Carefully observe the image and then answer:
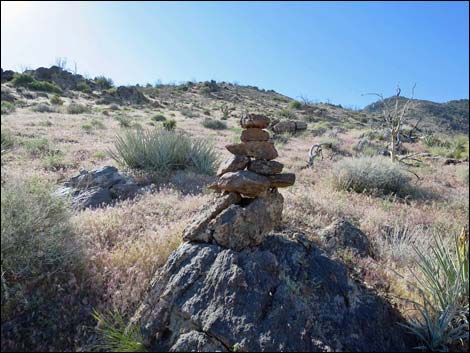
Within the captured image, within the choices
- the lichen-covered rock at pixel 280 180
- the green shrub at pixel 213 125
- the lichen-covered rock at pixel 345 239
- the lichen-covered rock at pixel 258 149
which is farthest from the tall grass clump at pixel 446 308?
the green shrub at pixel 213 125

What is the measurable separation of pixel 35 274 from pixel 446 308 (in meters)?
3.63

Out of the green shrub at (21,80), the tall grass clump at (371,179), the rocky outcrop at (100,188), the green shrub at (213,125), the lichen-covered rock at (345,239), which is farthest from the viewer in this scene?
the green shrub at (21,80)

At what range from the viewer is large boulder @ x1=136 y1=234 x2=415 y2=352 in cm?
257

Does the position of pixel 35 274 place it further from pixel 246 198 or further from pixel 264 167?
pixel 264 167

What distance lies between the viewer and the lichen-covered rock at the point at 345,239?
4332mm

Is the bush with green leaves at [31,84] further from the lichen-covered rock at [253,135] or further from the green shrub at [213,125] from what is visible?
the lichen-covered rock at [253,135]

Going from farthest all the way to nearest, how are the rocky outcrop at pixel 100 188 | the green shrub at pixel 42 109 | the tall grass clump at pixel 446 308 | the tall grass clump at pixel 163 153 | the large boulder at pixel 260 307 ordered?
the green shrub at pixel 42 109 → the tall grass clump at pixel 163 153 → the rocky outcrop at pixel 100 188 → the tall grass clump at pixel 446 308 → the large boulder at pixel 260 307

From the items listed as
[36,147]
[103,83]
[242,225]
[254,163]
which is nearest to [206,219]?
[242,225]

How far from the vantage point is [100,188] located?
632 centimetres

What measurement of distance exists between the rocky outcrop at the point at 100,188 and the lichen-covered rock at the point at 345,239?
3567 millimetres

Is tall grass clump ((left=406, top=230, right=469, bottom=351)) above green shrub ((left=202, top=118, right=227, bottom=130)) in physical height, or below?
below

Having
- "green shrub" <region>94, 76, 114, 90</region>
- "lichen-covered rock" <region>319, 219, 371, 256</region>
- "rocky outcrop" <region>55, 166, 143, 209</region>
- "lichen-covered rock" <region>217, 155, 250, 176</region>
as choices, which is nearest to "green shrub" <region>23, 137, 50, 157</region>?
"rocky outcrop" <region>55, 166, 143, 209</region>

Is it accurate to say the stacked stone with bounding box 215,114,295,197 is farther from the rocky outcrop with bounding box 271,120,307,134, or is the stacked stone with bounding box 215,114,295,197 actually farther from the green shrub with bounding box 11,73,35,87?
the green shrub with bounding box 11,73,35,87

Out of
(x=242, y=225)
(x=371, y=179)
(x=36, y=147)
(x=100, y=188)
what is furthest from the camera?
(x=36, y=147)
